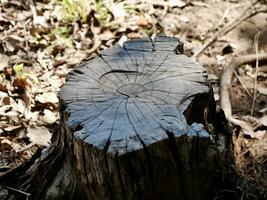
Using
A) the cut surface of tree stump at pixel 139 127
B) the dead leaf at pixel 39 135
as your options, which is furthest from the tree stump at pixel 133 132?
the dead leaf at pixel 39 135

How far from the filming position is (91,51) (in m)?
4.32

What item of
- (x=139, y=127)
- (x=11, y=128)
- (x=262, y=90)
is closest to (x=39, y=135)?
(x=11, y=128)

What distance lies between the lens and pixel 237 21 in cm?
474

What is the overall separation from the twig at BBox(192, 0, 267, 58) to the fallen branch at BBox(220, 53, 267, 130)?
370 millimetres

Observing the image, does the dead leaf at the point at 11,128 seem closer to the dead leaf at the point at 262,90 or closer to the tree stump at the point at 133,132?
the tree stump at the point at 133,132

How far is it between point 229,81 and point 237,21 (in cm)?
102

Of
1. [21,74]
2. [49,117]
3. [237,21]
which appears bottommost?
[49,117]

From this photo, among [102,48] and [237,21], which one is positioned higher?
[237,21]

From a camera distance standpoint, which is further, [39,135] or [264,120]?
[264,120]

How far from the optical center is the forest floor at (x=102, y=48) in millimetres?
3473

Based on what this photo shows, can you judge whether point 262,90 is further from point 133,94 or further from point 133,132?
point 133,132

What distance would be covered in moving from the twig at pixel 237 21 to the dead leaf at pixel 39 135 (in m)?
1.62

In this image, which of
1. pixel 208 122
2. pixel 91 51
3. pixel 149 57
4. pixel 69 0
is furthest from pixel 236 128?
pixel 69 0

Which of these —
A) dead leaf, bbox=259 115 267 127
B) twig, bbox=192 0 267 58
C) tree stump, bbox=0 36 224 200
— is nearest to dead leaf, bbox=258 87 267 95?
dead leaf, bbox=259 115 267 127
